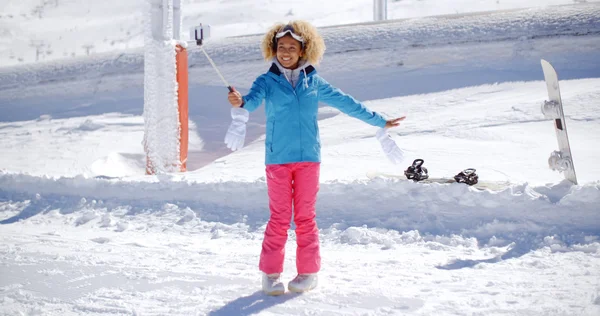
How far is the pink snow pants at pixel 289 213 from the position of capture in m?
3.23

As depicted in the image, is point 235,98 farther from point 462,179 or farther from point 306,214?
point 462,179

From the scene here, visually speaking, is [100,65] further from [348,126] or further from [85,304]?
[85,304]

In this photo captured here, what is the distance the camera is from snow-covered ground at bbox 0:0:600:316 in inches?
126

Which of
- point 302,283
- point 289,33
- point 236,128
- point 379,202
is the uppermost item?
point 289,33

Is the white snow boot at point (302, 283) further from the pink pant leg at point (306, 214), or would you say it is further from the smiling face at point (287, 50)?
the smiling face at point (287, 50)

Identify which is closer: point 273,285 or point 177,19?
point 273,285

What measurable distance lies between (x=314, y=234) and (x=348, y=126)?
419 centimetres

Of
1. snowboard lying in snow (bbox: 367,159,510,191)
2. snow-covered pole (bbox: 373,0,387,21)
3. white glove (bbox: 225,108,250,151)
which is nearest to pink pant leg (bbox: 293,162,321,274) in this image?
white glove (bbox: 225,108,250,151)

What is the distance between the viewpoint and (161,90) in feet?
21.7

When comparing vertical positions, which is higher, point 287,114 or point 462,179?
point 287,114

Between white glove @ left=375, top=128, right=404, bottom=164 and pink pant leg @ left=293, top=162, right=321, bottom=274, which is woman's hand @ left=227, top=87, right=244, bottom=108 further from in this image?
white glove @ left=375, top=128, right=404, bottom=164

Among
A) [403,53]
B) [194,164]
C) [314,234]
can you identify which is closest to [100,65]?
[194,164]

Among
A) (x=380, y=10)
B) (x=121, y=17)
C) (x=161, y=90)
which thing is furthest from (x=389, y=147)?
(x=121, y=17)

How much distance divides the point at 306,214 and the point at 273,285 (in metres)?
0.37
